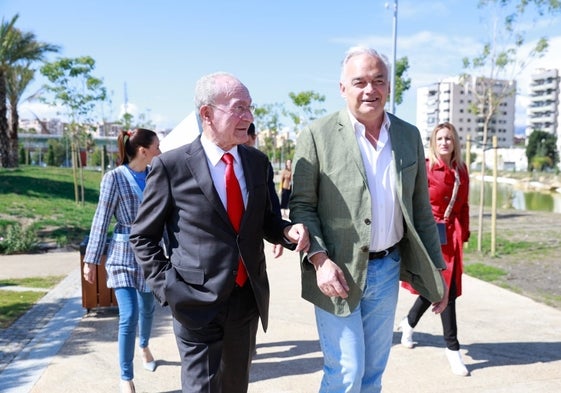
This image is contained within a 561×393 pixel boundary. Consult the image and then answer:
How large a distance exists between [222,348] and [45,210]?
13064mm

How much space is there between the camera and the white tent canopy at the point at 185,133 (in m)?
3.39

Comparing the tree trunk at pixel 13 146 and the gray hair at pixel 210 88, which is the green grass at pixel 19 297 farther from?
the tree trunk at pixel 13 146

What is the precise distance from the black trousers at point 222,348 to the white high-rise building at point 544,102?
384 feet

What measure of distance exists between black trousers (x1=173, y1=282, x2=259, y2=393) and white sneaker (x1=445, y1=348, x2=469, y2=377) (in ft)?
6.94

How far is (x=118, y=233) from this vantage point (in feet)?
12.8

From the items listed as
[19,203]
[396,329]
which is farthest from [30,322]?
[19,203]

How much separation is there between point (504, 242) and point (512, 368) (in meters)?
7.42

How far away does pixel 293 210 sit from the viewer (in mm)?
2611

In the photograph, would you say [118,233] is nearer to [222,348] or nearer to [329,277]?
[222,348]

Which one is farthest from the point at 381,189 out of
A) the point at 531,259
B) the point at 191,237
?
the point at 531,259

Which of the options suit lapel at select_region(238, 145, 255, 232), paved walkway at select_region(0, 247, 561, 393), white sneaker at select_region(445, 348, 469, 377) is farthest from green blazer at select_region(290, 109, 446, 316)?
white sneaker at select_region(445, 348, 469, 377)

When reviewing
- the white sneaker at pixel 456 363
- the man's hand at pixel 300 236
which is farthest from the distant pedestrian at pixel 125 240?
the white sneaker at pixel 456 363

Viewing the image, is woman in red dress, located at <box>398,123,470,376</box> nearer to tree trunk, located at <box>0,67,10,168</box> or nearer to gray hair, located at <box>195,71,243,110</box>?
gray hair, located at <box>195,71,243,110</box>

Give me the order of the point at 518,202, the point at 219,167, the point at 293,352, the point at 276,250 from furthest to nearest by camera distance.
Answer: the point at 518,202 < the point at 293,352 < the point at 276,250 < the point at 219,167
